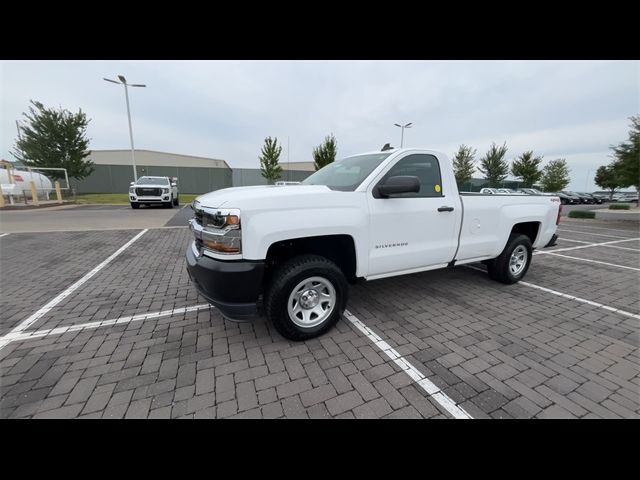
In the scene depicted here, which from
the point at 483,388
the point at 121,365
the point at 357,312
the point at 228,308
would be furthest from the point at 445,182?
the point at 121,365

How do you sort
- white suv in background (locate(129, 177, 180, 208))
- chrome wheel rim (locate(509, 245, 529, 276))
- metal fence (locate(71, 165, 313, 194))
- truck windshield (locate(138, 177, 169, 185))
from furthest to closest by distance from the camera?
1. metal fence (locate(71, 165, 313, 194))
2. truck windshield (locate(138, 177, 169, 185))
3. white suv in background (locate(129, 177, 180, 208))
4. chrome wheel rim (locate(509, 245, 529, 276))

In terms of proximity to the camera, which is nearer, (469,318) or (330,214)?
(330,214)

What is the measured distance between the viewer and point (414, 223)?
127 inches

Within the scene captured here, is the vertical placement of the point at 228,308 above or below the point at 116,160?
below

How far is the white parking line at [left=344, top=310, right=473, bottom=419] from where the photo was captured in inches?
78.5

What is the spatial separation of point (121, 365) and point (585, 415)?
149 inches

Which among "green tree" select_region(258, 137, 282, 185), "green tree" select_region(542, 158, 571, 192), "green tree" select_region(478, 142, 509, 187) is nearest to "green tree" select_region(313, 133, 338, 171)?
"green tree" select_region(258, 137, 282, 185)

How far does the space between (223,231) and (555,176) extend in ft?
168

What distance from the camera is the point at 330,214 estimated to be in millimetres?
2703

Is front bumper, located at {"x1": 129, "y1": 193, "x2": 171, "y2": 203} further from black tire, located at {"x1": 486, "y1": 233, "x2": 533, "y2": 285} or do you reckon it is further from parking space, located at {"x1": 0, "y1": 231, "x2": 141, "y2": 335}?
black tire, located at {"x1": 486, "y1": 233, "x2": 533, "y2": 285}

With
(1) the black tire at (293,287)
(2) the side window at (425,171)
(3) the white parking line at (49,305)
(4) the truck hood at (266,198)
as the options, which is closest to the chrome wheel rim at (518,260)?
(2) the side window at (425,171)

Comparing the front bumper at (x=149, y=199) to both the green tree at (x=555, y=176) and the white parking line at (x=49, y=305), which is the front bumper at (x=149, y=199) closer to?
the white parking line at (x=49, y=305)

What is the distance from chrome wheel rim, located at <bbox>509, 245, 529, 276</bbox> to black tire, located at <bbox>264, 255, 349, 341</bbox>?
11.2 ft
